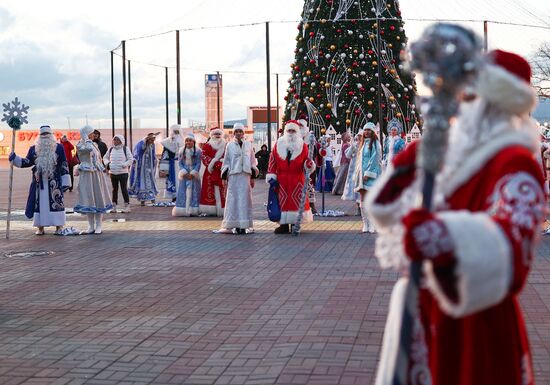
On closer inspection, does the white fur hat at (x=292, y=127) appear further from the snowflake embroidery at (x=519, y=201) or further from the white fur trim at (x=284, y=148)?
the snowflake embroidery at (x=519, y=201)

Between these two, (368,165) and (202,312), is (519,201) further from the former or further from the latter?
(368,165)

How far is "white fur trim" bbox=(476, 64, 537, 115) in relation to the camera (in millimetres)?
2742

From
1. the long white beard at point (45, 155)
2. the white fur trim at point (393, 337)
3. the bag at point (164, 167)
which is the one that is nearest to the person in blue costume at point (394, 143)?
the long white beard at point (45, 155)

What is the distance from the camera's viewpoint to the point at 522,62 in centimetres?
290

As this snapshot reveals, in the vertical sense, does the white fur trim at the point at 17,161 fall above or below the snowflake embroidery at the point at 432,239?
below

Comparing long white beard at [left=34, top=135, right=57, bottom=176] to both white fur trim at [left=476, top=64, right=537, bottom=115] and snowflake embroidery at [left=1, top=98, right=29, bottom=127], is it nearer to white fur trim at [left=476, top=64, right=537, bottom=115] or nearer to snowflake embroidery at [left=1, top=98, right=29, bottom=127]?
snowflake embroidery at [left=1, top=98, right=29, bottom=127]

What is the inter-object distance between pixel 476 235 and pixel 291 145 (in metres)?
12.5

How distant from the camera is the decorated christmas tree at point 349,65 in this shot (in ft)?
94.7

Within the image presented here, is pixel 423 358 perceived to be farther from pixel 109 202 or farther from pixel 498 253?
pixel 109 202

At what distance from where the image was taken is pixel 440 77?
245cm

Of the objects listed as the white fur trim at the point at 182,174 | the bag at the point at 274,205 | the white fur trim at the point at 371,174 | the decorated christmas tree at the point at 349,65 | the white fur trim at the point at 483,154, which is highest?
the decorated christmas tree at the point at 349,65

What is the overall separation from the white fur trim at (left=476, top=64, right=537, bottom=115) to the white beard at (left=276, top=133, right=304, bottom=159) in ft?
39.8

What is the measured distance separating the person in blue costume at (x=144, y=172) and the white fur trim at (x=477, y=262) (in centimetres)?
1970

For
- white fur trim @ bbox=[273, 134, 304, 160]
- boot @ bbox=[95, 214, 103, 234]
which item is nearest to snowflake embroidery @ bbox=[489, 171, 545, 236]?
white fur trim @ bbox=[273, 134, 304, 160]
